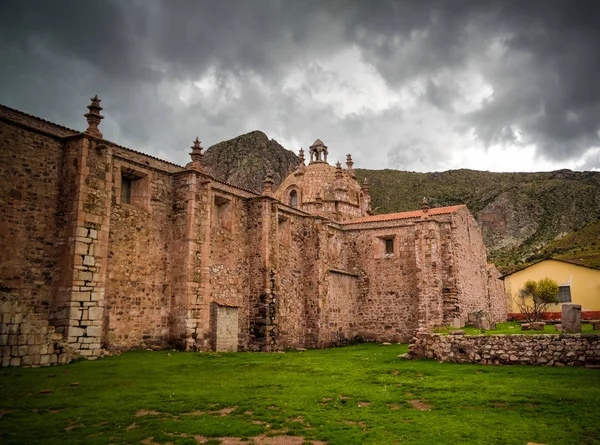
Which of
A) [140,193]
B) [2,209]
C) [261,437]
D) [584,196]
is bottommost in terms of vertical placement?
[261,437]

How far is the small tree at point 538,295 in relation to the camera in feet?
128

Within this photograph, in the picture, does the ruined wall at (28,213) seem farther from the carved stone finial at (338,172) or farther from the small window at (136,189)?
the carved stone finial at (338,172)

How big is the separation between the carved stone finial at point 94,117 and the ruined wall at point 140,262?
1.68 metres

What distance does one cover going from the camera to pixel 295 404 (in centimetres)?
1098

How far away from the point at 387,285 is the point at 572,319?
1673cm

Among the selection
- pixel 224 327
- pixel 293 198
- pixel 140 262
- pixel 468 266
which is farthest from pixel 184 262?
pixel 293 198

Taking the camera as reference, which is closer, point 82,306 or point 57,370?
point 57,370

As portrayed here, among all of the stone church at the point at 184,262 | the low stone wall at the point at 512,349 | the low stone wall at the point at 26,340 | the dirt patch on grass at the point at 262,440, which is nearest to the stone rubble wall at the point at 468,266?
the stone church at the point at 184,262

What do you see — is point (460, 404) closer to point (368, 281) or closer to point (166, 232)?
point (166, 232)

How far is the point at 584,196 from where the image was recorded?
84.2 meters

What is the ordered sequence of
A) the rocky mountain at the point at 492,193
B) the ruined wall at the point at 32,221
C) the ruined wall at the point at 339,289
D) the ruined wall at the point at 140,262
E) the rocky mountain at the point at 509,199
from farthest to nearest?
the rocky mountain at the point at 492,193
the rocky mountain at the point at 509,199
the ruined wall at the point at 339,289
the ruined wall at the point at 140,262
the ruined wall at the point at 32,221

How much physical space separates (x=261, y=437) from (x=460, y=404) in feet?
16.4

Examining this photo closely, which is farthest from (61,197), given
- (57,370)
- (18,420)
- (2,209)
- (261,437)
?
(261,437)

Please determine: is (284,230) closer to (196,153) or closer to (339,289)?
(339,289)
